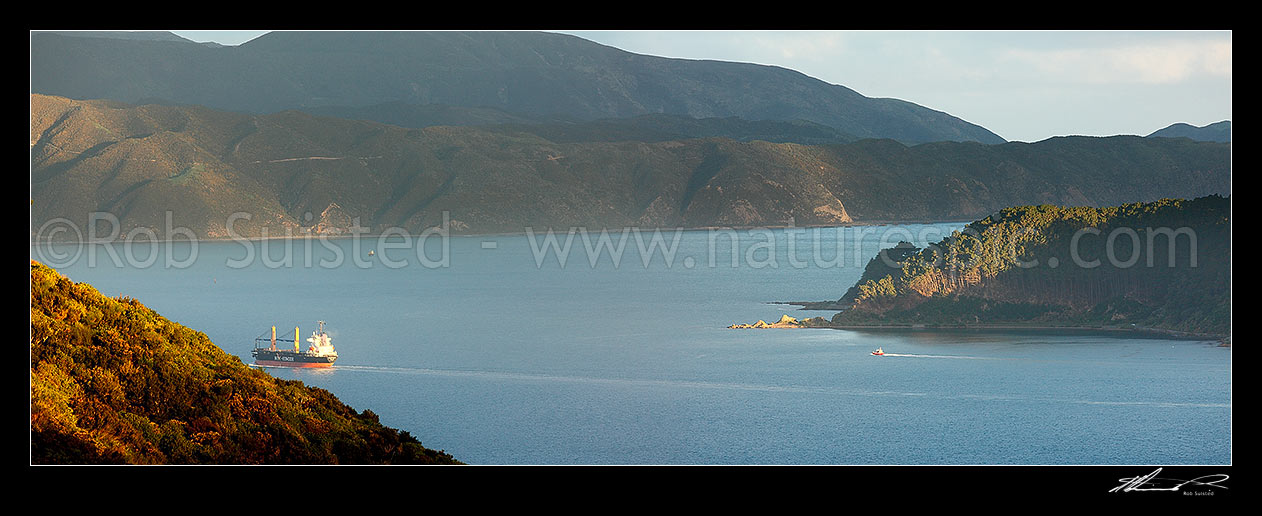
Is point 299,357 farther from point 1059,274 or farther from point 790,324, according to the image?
point 1059,274

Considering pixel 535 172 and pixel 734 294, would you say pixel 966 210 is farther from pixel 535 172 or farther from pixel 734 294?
pixel 734 294

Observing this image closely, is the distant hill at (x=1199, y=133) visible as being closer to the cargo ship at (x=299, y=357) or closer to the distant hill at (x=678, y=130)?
the distant hill at (x=678, y=130)

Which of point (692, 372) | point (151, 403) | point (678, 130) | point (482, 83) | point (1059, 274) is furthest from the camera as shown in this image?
point (482, 83)

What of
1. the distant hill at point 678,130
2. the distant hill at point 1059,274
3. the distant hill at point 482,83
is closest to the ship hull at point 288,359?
the distant hill at point 1059,274

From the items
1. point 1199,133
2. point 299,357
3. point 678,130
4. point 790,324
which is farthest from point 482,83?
point 299,357
